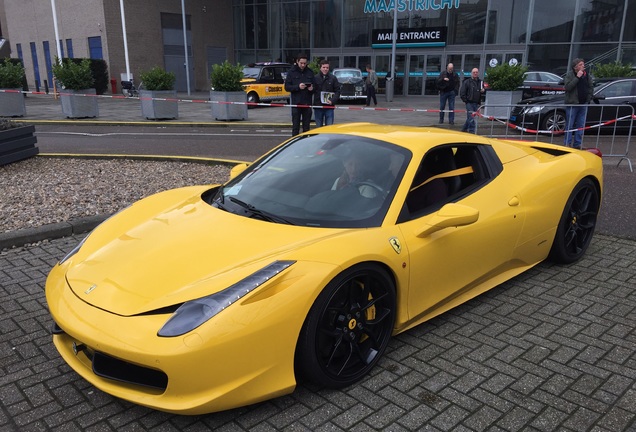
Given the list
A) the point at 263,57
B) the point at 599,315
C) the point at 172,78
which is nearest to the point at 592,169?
the point at 599,315

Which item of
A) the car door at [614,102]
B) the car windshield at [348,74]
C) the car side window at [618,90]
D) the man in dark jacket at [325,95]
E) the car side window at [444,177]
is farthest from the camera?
the car windshield at [348,74]

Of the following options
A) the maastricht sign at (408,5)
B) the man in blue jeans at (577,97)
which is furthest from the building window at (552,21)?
the man in blue jeans at (577,97)

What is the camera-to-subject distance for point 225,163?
29.0 ft

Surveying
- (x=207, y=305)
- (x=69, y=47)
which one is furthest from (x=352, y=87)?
(x=69, y=47)

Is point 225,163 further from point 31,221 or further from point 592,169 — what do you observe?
point 592,169

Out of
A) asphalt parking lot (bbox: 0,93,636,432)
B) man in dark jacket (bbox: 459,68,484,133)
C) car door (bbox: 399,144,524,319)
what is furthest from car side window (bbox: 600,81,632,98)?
car door (bbox: 399,144,524,319)

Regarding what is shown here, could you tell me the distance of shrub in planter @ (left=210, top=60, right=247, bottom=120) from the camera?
16.7 m

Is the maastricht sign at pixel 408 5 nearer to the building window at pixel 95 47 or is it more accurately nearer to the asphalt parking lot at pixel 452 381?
the building window at pixel 95 47

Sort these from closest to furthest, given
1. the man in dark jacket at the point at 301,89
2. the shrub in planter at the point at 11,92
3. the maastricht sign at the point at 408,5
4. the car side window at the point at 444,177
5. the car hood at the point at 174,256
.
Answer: the car hood at the point at 174,256 → the car side window at the point at 444,177 → the man in dark jacket at the point at 301,89 → the shrub in planter at the point at 11,92 → the maastricht sign at the point at 408,5

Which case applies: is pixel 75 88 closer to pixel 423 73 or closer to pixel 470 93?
pixel 470 93

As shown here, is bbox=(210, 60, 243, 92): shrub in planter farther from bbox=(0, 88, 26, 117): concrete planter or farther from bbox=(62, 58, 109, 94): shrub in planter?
bbox=(62, 58, 109, 94): shrub in planter

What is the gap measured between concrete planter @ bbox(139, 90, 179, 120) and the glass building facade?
16.1m

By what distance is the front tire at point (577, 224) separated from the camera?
14.8 ft

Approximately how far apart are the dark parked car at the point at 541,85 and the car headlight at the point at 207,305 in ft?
56.2
